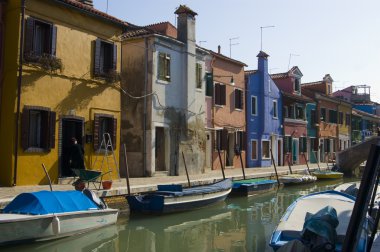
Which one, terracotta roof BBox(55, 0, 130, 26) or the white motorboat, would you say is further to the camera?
terracotta roof BBox(55, 0, 130, 26)

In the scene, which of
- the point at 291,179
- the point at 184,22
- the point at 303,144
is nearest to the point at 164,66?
the point at 184,22

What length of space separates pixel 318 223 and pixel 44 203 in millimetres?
5875

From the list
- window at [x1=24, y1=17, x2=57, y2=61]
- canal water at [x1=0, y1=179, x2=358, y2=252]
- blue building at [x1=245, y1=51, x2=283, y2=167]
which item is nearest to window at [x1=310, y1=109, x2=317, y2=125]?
blue building at [x1=245, y1=51, x2=283, y2=167]

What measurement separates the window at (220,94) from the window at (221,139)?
1619mm

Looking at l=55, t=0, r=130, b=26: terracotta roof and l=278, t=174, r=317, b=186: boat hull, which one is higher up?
l=55, t=0, r=130, b=26: terracotta roof

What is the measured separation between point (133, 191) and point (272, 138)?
18.2 meters

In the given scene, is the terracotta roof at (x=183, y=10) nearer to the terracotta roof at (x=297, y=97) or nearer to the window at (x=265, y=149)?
the window at (x=265, y=149)

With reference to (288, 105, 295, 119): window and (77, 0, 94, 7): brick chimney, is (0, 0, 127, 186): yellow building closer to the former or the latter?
(77, 0, 94, 7): brick chimney

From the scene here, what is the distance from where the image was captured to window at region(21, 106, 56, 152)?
1405cm

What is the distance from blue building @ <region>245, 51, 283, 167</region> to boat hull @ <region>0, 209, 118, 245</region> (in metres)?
18.0

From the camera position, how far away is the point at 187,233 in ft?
38.1

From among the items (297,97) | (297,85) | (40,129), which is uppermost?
(297,85)

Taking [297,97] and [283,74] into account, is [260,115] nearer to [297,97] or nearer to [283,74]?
[297,97]

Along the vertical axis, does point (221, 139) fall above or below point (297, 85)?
below
